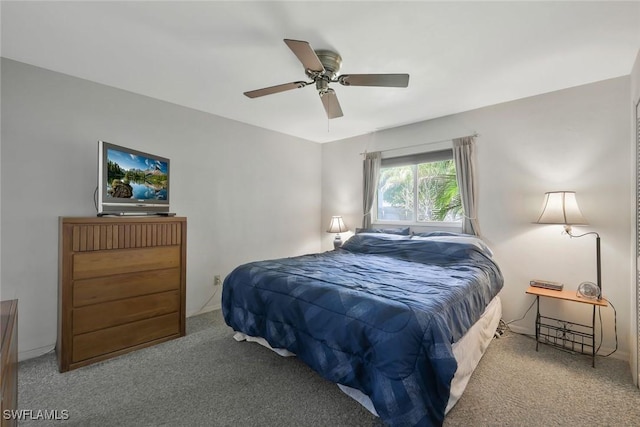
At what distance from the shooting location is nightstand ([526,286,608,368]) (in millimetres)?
2461

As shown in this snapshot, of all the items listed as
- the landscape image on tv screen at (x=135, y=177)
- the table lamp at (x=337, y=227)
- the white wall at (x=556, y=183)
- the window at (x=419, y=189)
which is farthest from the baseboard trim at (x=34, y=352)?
the white wall at (x=556, y=183)

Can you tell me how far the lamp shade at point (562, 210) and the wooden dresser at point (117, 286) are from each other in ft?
11.4

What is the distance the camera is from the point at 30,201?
238 centimetres

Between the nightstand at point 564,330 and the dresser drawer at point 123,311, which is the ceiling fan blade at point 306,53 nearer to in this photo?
the dresser drawer at point 123,311

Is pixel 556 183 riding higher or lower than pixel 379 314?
higher

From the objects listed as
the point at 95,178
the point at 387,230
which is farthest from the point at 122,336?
the point at 387,230

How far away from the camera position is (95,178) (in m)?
2.71

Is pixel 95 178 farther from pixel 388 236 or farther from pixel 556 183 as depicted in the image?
pixel 556 183

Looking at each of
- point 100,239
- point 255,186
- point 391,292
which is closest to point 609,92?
point 391,292

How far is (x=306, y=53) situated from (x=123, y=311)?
8.35 ft

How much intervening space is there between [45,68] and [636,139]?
4866mm

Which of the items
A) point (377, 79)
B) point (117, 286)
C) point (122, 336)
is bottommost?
point (122, 336)

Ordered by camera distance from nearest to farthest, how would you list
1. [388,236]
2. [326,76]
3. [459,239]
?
[326,76]
[459,239]
[388,236]

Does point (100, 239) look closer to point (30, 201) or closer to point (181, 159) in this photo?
point (30, 201)
